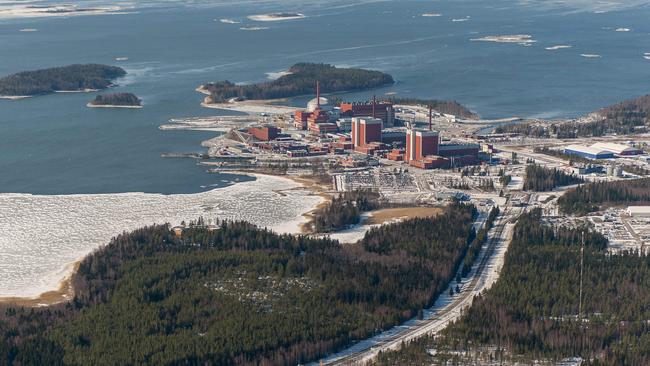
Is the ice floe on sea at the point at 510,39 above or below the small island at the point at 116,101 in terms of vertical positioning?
below

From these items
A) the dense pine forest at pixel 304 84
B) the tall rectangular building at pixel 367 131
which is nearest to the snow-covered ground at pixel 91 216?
the tall rectangular building at pixel 367 131

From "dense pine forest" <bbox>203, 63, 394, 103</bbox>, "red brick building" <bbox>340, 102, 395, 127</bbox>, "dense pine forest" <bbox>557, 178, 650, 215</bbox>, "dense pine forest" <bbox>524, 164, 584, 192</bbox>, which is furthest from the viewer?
"dense pine forest" <bbox>203, 63, 394, 103</bbox>

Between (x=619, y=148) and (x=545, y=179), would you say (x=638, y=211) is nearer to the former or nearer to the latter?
(x=545, y=179)

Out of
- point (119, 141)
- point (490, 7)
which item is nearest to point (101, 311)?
point (119, 141)

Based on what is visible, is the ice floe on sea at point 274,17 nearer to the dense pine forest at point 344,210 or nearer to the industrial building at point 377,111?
the industrial building at point 377,111

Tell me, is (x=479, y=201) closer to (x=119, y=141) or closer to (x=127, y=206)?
(x=127, y=206)

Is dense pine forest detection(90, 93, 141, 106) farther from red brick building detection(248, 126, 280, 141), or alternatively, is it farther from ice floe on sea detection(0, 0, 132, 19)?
ice floe on sea detection(0, 0, 132, 19)

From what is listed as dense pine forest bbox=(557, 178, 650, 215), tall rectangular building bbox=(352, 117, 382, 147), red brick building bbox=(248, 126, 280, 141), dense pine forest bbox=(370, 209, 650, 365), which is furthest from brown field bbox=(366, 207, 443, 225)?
red brick building bbox=(248, 126, 280, 141)
